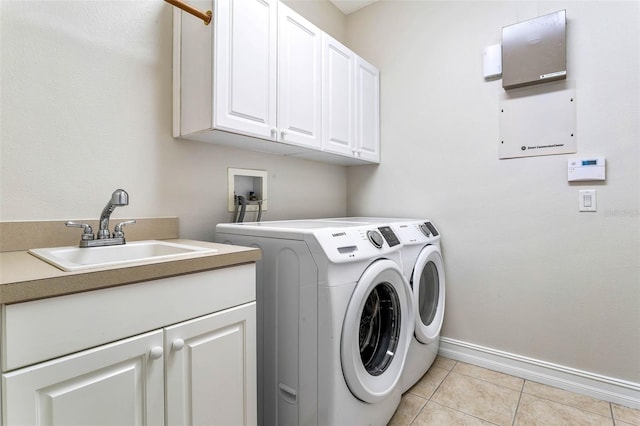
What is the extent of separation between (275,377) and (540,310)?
161 cm

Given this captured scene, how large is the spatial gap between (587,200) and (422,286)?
1010 mm

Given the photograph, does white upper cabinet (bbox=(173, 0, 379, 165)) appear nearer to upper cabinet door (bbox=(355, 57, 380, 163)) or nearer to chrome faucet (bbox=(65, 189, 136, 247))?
upper cabinet door (bbox=(355, 57, 380, 163))

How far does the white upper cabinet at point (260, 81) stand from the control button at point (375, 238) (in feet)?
→ 2.23

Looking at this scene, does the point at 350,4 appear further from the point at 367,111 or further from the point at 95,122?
the point at 95,122

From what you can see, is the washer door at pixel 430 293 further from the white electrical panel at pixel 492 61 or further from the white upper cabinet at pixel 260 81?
the white electrical panel at pixel 492 61

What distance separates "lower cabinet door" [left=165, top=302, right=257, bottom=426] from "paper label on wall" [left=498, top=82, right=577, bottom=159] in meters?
1.82

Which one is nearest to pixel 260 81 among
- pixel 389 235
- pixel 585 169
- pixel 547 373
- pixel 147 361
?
pixel 389 235

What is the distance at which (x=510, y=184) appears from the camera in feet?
6.44

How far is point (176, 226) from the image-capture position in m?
1.54

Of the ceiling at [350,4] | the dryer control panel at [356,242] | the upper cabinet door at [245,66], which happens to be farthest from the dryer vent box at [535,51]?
the upper cabinet door at [245,66]

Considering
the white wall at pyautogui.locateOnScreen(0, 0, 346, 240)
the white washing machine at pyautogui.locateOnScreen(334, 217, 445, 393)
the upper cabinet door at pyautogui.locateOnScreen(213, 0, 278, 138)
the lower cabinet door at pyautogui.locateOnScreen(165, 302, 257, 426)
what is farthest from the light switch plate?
the white wall at pyautogui.locateOnScreen(0, 0, 346, 240)

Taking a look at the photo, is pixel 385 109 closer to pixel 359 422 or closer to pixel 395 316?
pixel 395 316

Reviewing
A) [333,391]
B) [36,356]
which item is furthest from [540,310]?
[36,356]

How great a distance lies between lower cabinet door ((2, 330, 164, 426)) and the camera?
680 mm
